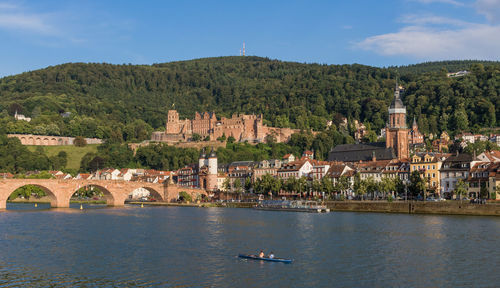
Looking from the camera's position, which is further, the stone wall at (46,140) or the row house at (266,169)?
the stone wall at (46,140)

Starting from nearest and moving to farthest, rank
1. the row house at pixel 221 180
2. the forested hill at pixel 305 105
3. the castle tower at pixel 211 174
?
the castle tower at pixel 211 174, the row house at pixel 221 180, the forested hill at pixel 305 105

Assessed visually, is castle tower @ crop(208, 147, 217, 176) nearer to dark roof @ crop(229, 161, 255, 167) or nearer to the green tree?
dark roof @ crop(229, 161, 255, 167)

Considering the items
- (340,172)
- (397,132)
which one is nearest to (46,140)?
(397,132)

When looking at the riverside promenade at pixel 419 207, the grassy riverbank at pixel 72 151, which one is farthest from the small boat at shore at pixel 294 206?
the grassy riverbank at pixel 72 151

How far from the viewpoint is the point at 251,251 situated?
37000 mm

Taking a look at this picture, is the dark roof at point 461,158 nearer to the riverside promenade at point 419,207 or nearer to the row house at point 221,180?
the riverside promenade at point 419,207

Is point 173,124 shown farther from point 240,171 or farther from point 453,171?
point 453,171

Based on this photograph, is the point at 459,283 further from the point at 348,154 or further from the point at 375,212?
the point at 348,154

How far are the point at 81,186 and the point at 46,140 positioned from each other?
7882cm

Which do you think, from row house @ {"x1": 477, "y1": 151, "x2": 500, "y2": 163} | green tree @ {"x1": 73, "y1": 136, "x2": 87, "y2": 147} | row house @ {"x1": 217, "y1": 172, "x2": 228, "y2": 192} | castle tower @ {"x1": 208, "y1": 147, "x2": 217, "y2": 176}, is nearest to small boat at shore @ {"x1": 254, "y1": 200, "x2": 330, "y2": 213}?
row house @ {"x1": 477, "y1": 151, "x2": 500, "y2": 163}

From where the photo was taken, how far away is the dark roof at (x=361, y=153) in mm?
104688

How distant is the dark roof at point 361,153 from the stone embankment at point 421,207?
33.4 metres

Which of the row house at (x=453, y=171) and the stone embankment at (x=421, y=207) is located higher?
the row house at (x=453, y=171)

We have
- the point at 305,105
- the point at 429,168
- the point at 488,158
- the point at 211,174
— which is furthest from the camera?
the point at 305,105
